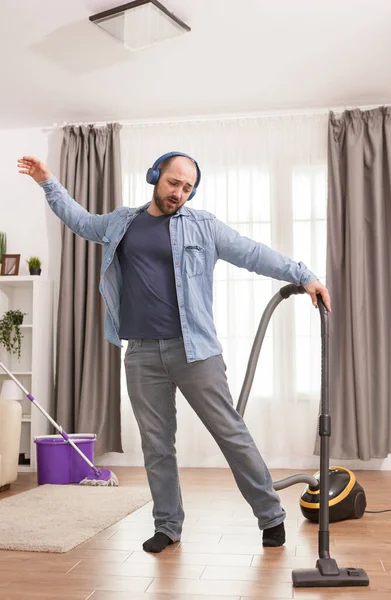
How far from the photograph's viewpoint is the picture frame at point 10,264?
216 inches

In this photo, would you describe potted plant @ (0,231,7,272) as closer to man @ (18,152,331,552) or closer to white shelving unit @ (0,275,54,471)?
white shelving unit @ (0,275,54,471)

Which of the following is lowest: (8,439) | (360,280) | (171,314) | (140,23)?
(8,439)

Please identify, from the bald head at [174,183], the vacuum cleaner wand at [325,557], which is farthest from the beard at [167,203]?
the vacuum cleaner wand at [325,557]

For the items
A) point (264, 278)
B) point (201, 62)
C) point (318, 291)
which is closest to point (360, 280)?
point (264, 278)

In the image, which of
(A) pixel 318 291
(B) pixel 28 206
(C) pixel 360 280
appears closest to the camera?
(A) pixel 318 291

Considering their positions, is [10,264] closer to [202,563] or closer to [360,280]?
[360,280]

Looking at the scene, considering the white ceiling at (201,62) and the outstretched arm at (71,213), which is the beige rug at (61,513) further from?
the white ceiling at (201,62)

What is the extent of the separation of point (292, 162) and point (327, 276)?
2.89 ft

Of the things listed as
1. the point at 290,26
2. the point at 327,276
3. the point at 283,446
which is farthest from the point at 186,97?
the point at 283,446

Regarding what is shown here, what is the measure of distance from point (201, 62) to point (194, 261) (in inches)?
85.1

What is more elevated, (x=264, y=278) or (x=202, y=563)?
(x=264, y=278)

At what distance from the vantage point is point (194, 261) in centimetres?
280

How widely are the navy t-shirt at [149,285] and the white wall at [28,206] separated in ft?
9.63

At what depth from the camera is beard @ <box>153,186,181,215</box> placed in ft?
9.14
